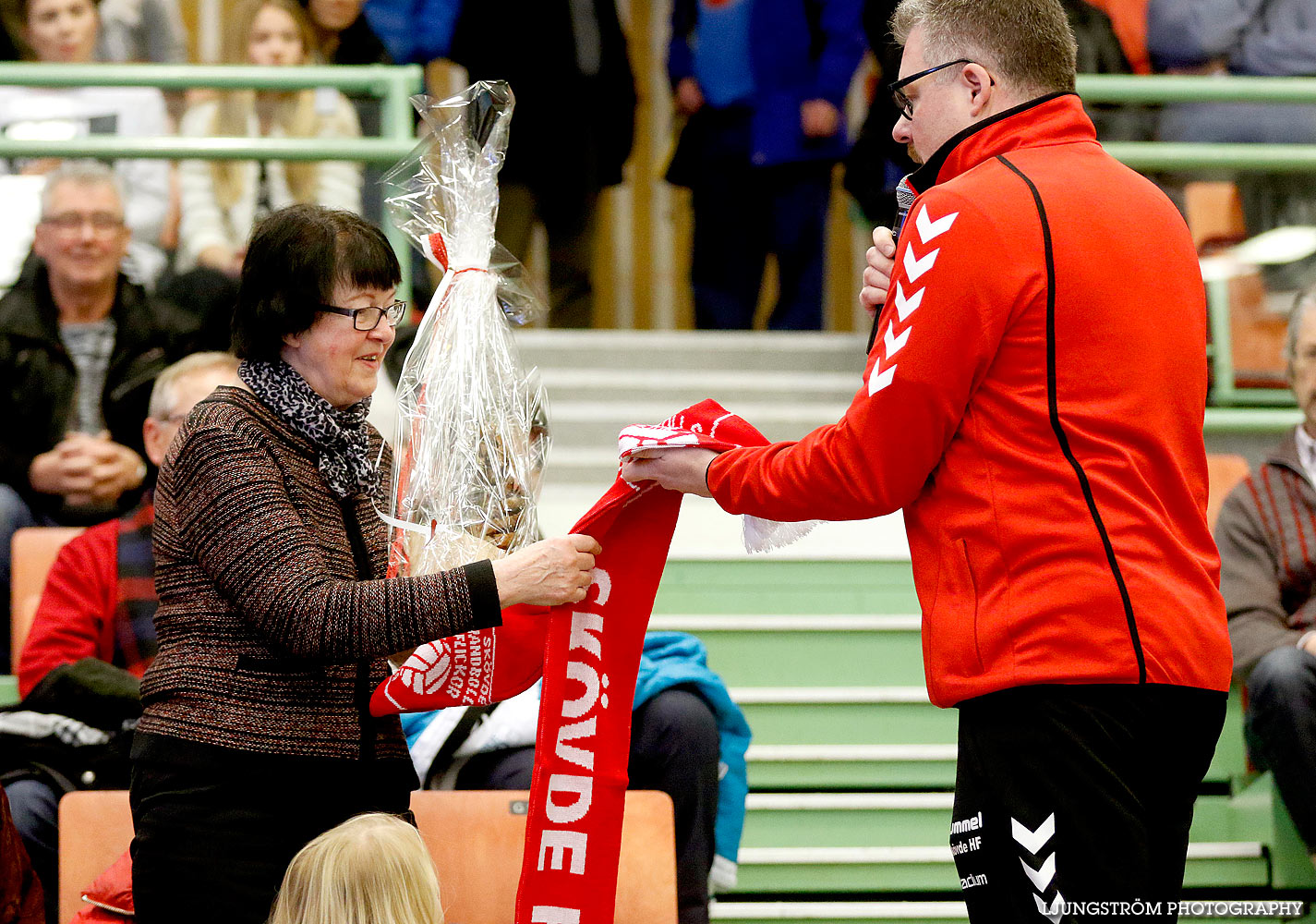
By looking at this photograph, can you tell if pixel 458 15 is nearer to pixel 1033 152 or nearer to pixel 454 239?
pixel 454 239

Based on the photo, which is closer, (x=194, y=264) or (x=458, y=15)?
(x=194, y=264)

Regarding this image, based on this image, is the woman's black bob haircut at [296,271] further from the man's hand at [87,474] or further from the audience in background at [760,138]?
the audience in background at [760,138]

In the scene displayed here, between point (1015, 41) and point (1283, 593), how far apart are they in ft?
7.34

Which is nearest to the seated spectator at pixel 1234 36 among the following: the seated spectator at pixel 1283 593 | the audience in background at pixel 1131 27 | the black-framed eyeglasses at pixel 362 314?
the audience in background at pixel 1131 27

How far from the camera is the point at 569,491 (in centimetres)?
474

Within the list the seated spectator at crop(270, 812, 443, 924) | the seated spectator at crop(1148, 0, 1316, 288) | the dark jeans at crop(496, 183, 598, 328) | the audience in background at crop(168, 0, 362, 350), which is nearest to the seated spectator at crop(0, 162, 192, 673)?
the audience in background at crop(168, 0, 362, 350)

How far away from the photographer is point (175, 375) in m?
3.43

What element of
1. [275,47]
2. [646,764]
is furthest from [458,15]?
[646,764]

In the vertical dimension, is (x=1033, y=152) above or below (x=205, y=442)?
above

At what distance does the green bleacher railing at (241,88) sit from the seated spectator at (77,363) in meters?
0.10

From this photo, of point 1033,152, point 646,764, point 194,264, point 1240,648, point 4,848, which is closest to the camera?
point 1033,152

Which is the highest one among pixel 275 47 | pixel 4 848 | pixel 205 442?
pixel 275 47

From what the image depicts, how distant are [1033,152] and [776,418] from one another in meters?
3.09

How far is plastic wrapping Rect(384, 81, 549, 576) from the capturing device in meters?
2.30
